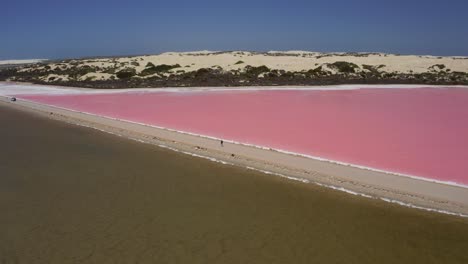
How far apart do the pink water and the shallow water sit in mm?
2069

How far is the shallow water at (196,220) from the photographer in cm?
534

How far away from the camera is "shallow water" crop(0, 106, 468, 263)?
5340 millimetres

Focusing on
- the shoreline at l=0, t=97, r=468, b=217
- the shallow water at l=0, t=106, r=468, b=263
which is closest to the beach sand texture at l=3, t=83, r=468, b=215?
the shoreline at l=0, t=97, r=468, b=217

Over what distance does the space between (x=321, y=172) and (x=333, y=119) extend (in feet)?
19.7

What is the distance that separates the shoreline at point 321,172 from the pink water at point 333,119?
2.31ft

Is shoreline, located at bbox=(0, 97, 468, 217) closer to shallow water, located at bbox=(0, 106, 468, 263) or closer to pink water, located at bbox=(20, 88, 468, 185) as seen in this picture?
shallow water, located at bbox=(0, 106, 468, 263)

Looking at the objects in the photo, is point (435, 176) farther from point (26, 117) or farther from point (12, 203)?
point (26, 117)

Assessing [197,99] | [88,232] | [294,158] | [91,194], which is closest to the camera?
[88,232]

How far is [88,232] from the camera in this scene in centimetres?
590

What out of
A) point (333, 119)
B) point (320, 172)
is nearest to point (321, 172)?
point (320, 172)

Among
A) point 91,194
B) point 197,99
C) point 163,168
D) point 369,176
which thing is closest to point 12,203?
point 91,194

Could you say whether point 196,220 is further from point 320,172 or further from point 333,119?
point 333,119

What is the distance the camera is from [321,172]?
8609 millimetres

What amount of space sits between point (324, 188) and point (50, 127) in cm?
1013
